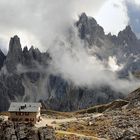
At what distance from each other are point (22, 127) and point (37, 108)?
7662 cm

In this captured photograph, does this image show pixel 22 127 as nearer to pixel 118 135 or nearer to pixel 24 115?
pixel 118 135

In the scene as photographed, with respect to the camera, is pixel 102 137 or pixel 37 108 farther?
pixel 37 108

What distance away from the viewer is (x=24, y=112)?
17988cm

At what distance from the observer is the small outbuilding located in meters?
178

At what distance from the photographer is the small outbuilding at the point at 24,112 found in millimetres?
178000

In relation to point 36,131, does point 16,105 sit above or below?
above

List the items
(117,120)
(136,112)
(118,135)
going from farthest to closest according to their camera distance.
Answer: (136,112) → (117,120) → (118,135)

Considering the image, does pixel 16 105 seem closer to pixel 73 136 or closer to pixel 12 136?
pixel 73 136

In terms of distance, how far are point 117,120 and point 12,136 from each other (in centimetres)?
6880

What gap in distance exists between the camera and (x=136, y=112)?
7028 inches

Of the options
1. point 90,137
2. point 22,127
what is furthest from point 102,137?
point 22,127

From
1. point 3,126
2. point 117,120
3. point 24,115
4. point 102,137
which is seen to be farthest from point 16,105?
point 3,126

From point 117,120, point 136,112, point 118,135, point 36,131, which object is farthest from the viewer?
point 136,112

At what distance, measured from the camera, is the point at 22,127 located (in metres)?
104
